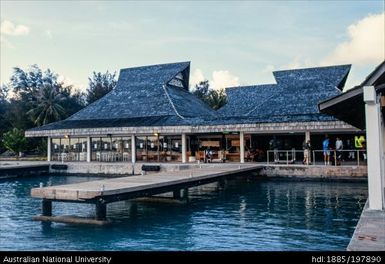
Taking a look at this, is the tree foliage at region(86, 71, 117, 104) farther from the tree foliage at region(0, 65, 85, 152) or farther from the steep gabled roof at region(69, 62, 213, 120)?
the steep gabled roof at region(69, 62, 213, 120)

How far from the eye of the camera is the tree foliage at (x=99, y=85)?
2012 inches

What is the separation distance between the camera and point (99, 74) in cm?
5647

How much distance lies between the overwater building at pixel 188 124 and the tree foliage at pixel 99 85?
1894cm

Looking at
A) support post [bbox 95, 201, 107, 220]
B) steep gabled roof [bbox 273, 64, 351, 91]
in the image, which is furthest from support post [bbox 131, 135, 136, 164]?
support post [bbox 95, 201, 107, 220]

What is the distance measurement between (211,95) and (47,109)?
19.2m

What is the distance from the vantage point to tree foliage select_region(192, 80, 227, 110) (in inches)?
1854

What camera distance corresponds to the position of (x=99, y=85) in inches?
2042

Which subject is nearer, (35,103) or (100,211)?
(100,211)

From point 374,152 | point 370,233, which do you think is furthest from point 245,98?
point 370,233

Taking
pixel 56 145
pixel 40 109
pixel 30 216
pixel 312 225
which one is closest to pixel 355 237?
pixel 312 225

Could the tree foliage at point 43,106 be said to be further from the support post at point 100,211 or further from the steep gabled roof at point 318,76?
the support post at point 100,211

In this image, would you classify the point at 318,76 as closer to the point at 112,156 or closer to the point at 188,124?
the point at 188,124

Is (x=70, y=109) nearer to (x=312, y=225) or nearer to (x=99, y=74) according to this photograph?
(x=99, y=74)

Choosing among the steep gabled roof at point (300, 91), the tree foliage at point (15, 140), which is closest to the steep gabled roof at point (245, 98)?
the steep gabled roof at point (300, 91)
